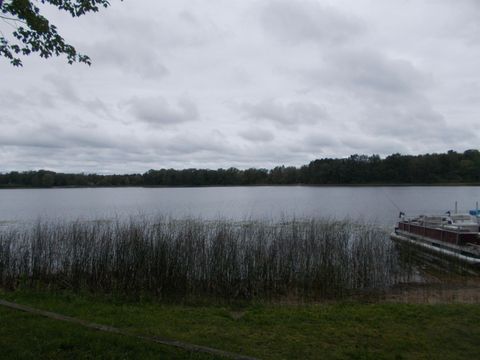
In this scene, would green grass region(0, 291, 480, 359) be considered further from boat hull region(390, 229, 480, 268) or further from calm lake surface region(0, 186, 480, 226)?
calm lake surface region(0, 186, 480, 226)

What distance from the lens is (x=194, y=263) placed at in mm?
11266

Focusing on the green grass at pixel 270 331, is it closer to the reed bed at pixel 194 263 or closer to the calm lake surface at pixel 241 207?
the reed bed at pixel 194 263

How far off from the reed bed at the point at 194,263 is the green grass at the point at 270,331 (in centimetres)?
207

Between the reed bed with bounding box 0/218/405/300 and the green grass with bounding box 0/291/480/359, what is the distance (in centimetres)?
207

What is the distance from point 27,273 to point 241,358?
31.3ft

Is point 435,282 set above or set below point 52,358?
below

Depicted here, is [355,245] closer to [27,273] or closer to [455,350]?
[455,350]

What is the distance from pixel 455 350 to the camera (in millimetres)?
5711

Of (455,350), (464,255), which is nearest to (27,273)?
(455,350)

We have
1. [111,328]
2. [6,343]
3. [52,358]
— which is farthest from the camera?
[111,328]

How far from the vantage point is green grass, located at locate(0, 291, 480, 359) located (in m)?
5.48

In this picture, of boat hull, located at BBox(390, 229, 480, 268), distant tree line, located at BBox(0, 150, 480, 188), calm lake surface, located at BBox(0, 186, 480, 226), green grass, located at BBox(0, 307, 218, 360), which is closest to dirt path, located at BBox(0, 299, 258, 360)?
green grass, located at BBox(0, 307, 218, 360)

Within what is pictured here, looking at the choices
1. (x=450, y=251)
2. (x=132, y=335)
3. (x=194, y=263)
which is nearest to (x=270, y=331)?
(x=132, y=335)

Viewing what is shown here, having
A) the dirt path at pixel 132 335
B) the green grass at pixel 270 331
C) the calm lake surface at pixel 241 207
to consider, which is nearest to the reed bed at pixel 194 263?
the green grass at pixel 270 331
